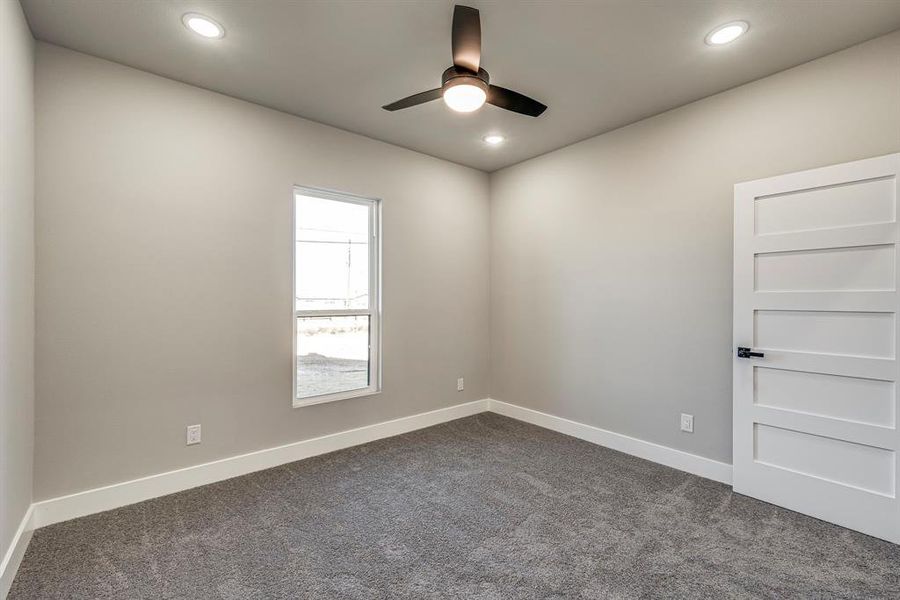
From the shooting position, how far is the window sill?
348 cm

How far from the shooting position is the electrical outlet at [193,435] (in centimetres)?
292

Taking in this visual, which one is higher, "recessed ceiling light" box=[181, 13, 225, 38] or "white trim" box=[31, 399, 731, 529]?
"recessed ceiling light" box=[181, 13, 225, 38]

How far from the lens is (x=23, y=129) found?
7.11 ft

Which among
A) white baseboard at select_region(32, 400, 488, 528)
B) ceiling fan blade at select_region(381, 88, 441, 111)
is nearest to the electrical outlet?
white baseboard at select_region(32, 400, 488, 528)

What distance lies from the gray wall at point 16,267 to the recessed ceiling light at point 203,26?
696 millimetres

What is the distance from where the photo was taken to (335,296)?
376 centimetres

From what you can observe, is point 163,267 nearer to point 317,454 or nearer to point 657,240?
point 317,454

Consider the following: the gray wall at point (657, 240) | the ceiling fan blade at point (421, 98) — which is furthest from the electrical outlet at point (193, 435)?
the gray wall at point (657, 240)

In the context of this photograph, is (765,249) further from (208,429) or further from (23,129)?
(23,129)

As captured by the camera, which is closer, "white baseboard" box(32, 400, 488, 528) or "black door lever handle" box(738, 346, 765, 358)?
"white baseboard" box(32, 400, 488, 528)

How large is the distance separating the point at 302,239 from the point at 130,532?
219 centimetres

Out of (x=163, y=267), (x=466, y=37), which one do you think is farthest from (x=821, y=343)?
(x=163, y=267)

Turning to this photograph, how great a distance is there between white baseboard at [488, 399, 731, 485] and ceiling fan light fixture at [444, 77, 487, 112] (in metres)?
2.88

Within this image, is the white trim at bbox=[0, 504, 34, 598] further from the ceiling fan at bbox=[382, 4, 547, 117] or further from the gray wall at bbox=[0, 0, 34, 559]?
the ceiling fan at bbox=[382, 4, 547, 117]
